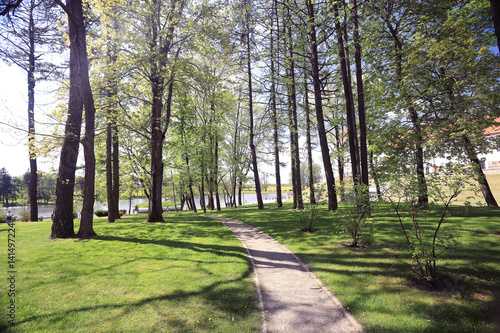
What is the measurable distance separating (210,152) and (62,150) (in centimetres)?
1359

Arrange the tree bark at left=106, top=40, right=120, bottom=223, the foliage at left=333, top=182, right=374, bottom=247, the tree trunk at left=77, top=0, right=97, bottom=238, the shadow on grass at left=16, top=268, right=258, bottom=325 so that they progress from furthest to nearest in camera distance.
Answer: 1. the tree bark at left=106, top=40, right=120, bottom=223
2. the tree trunk at left=77, top=0, right=97, bottom=238
3. the foliage at left=333, top=182, right=374, bottom=247
4. the shadow on grass at left=16, top=268, right=258, bottom=325

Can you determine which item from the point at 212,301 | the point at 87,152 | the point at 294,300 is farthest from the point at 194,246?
the point at 87,152

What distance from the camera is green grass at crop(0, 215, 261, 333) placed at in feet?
10.8

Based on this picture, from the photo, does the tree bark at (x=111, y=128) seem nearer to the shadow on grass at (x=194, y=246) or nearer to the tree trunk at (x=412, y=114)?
the shadow on grass at (x=194, y=246)

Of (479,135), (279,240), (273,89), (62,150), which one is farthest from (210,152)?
(479,135)

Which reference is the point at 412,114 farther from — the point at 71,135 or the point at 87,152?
the point at 71,135

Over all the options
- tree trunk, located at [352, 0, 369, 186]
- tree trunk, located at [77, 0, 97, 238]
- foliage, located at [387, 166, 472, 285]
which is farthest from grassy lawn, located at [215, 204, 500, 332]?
tree trunk, located at [77, 0, 97, 238]

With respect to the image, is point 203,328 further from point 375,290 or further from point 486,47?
point 486,47

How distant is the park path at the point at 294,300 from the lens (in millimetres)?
3285

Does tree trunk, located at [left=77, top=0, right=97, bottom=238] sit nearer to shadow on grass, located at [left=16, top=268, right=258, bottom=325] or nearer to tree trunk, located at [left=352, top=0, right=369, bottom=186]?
shadow on grass, located at [left=16, top=268, right=258, bottom=325]

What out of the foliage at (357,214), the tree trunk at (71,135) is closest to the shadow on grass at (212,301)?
the foliage at (357,214)

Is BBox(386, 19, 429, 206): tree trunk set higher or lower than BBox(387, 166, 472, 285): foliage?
higher

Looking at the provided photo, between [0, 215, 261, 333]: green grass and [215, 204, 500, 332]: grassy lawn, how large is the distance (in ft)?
6.43

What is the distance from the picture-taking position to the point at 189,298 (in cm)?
401
